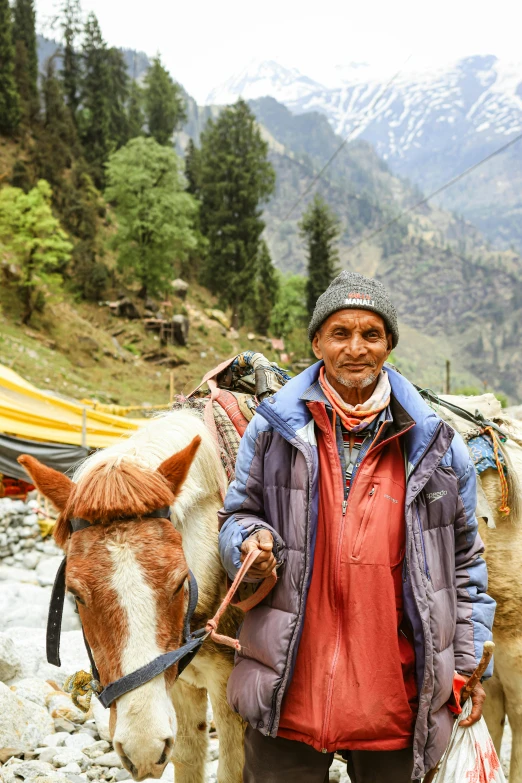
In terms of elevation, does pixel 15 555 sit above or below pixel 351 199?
below

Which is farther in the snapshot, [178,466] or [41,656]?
[41,656]

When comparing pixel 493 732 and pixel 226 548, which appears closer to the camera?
pixel 226 548

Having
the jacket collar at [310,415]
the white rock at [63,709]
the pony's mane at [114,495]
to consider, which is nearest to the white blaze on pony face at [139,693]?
the pony's mane at [114,495]

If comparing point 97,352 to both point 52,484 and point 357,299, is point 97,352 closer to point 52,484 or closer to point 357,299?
point 52,484

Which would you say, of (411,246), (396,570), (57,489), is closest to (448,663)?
(396,570)

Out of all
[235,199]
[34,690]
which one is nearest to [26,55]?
[235,199]

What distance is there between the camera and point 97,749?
3422 mm

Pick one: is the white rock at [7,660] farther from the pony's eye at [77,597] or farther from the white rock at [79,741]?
the pony's eye at [77,597]

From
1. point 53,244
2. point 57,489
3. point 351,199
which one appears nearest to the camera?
point 57,489

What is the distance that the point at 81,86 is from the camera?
159ft

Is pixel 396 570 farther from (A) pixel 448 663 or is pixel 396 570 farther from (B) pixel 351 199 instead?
(B) pixel 351 199

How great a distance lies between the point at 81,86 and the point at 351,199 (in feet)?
408

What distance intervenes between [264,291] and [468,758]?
1735 inches

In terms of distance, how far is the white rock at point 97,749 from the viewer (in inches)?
133
